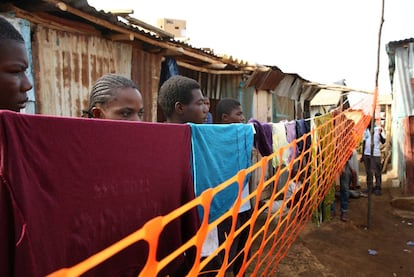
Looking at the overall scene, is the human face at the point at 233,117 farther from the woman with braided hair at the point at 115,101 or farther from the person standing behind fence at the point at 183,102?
the woman with braided hair at the point at 115,101

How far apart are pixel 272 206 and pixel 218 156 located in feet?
10.5

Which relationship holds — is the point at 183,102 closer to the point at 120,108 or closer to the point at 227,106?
the point at 120,108

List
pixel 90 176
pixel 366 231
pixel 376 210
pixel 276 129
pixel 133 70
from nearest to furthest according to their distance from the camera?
pixel 90 176, pixel 276 129, pixel 133 70, pixel 366 231, pixel 376 210

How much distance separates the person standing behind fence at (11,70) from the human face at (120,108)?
0.42 metres

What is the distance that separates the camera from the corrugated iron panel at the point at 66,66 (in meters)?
3.06

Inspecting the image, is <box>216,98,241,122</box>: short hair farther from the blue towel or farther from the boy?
the blue towel

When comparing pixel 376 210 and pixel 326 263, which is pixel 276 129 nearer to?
pixel 326 263

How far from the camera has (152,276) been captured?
871 millimetres

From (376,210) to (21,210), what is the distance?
8.02m

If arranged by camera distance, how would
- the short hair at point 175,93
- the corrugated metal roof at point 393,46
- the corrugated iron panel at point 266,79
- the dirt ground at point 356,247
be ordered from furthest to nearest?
1. the corrugated metal roof at point 393,46
2. the corrugated iron panel at point 266,79
3. the dirt ground at point 356,247
4. the short hair at point 175,93

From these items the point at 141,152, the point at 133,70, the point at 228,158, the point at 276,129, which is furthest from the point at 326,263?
the point at 141,152

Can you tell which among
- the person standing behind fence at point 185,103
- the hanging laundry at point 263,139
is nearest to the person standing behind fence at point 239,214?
the hanging laundry at point 263,139

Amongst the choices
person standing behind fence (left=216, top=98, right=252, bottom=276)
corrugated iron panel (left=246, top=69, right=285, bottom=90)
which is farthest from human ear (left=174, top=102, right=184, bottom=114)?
corrugated iron panel (left=246, top=69, right=285, bottom=90)

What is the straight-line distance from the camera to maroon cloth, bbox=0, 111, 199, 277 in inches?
32.4
